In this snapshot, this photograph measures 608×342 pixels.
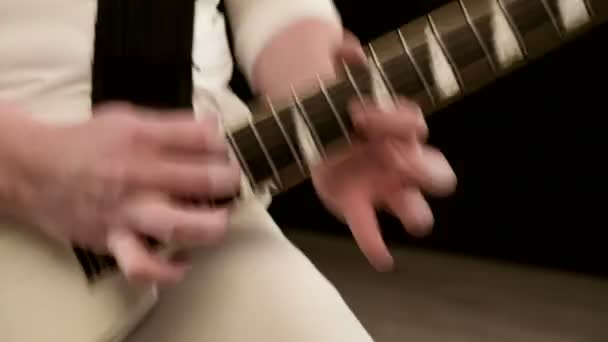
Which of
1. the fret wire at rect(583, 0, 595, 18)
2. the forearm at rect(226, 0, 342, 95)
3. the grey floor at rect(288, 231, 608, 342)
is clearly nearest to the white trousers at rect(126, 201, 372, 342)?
the forearm at rect(226, 0, 342, 95)

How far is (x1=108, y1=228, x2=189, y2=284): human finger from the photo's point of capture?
1.90 feet

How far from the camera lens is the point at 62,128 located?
1.99ft

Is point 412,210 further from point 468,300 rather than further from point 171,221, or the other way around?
point 468,300

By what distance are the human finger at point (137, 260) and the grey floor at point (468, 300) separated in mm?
962

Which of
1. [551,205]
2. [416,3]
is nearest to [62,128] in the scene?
[416,3]

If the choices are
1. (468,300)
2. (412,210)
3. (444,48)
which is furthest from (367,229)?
(468,300)

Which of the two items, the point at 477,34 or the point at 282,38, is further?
the point at 282,38

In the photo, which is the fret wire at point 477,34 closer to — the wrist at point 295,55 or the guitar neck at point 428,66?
the guitar neck at point 428,66

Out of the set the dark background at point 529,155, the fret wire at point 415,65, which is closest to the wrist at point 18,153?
the fret wire at point 415,65

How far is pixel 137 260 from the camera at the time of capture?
0.58m

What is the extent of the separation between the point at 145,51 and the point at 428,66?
0.20 m

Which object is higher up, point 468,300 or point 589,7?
point 589,7

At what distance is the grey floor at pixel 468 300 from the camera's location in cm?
150

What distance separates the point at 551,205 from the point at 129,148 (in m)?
1.13
